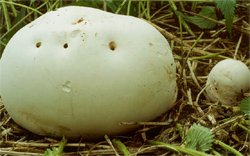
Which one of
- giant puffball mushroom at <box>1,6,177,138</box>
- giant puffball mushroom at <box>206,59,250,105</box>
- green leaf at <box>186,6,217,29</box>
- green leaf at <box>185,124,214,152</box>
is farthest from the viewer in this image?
green leaf at <box>186,6,217,29</box>

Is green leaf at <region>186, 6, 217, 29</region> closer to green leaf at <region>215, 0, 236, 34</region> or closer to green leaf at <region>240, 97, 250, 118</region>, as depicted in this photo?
green leaf at <region>215, 0, 236, 34</region>

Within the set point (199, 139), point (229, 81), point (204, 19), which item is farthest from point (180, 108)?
point (204, 19)

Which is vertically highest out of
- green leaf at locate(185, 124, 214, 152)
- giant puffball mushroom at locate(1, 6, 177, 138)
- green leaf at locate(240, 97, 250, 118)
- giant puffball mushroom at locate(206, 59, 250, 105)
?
giant puffball mushroom at locate(1, 6, 177, 138)

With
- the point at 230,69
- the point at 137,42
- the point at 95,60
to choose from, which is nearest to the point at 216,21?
the point at 230,69

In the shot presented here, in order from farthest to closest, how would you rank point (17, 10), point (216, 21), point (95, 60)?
point (17, 10)
point (216, 21)
point (95, 60)

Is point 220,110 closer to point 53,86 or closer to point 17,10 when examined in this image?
point 53,86

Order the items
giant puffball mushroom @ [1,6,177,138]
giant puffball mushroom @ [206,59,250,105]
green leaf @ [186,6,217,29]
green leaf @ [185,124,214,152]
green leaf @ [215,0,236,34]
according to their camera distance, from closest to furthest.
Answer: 1. green leaf @ [185,124,214,152]
2. giant puffball mushroom @ [1,6,177,138]
3. giant puffball mushroom @ [206,59,250,105]
4. green leaf @ [215,0,236,34]
5. green leaf @ [186,6,217,29]

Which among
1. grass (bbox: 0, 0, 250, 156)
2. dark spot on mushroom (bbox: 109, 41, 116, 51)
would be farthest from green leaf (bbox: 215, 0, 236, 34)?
dark spot on mushroom (bbox: 109, 41, 116, 51)
